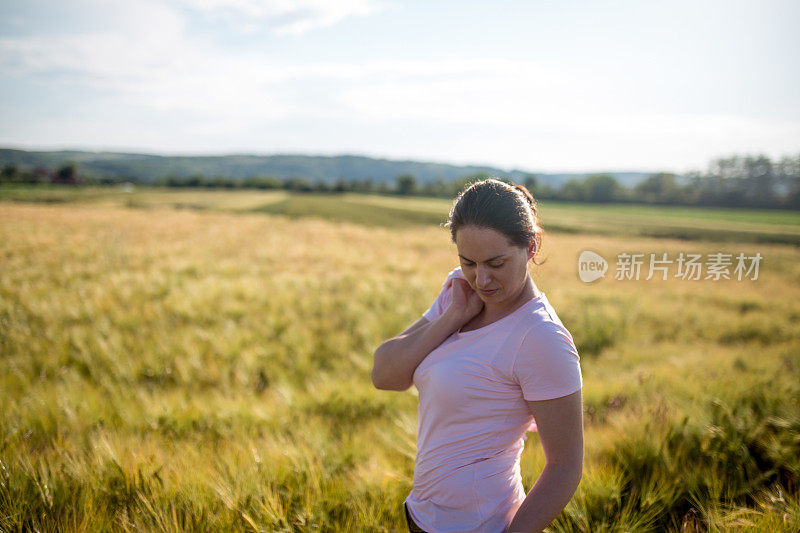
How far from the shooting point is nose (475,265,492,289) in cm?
132

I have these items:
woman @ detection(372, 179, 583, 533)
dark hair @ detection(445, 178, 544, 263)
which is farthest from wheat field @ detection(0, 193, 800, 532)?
dark hair @ detection(445, 178, 544, 263)

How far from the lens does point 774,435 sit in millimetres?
2828

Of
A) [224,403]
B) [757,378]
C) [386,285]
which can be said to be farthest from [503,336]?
[386,285]

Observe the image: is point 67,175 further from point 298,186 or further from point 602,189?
point 298,186

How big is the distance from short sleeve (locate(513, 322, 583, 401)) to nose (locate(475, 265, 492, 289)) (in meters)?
0.19

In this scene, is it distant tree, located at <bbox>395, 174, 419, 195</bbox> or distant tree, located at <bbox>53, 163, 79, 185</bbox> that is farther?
distant tree, located at <bbox>395, 174, 419, 195</bbox>

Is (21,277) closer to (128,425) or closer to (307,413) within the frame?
(128,425)

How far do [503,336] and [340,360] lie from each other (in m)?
4.05

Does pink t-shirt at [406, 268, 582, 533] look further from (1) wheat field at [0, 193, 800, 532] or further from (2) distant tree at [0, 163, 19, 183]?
(2) distant tree at [0, 163, 19, 183]

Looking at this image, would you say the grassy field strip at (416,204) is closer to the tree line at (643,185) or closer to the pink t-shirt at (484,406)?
the tree line at (643,185)

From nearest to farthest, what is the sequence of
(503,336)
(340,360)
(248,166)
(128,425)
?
(503,336) → (128,425) → (340,360) → (248,166)

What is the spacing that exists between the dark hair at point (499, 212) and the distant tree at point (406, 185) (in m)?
82.7

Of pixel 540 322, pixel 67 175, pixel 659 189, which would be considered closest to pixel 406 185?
pixel 659 189

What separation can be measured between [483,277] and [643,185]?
61.7 metres
